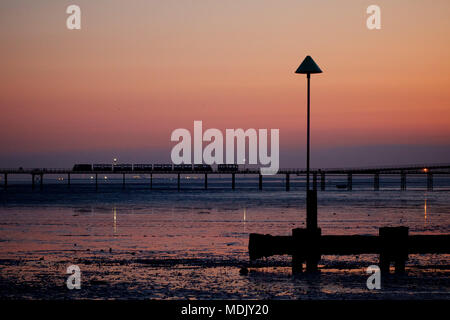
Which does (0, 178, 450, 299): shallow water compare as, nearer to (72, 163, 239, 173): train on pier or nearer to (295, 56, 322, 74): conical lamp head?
(295, 56, 322, 74): conical lamp head

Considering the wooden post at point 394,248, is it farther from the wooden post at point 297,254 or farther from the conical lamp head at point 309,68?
the conical lamp head at point 309,68

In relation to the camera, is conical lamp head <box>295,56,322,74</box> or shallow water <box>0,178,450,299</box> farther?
conical lamp head <box>295,56,322,74</box>

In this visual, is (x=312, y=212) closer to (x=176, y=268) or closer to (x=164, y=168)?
(x=176, y=268)

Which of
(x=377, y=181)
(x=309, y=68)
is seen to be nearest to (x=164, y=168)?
(x=377, y=181)

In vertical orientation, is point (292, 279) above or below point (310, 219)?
below

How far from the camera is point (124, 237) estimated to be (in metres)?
24.2

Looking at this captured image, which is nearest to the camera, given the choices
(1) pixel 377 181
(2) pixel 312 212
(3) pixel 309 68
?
(2) pixel 312 212

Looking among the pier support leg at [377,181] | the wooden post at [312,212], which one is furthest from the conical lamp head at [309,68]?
the pier support leg at [377,181]

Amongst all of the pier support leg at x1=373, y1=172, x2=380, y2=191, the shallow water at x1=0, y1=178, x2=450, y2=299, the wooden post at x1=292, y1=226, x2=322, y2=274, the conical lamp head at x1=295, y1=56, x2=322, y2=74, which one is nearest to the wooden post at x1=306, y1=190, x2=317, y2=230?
the wooden post at x1=292, y1=226, x2=322, y2=274

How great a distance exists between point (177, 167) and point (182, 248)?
396 ft

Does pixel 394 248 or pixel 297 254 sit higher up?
pixel 394 248

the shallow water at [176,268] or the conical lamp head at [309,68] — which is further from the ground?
the conical lamp head at [309,68]
